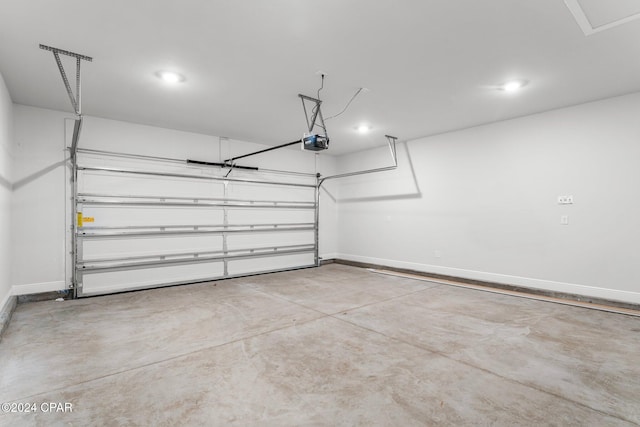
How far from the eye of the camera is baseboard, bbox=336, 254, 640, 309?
4129mm

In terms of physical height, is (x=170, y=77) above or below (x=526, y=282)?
above

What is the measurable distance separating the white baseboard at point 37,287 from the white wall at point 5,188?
266 millimetres

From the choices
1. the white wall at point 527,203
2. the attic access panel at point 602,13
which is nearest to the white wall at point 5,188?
the attic access panel at point 602,13

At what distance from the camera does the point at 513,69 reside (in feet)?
11.2

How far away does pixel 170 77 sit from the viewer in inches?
141

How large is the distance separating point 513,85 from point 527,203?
2.04 meters

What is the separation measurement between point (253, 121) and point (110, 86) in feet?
6.79

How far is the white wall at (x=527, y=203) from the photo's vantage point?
4.16m

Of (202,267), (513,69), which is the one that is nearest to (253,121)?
(202,267)

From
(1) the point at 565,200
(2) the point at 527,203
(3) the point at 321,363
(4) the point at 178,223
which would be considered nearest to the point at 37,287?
(4) the point at 178,223

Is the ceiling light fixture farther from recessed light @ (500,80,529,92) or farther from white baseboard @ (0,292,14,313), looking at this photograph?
white baseboard @ (0,292,14,313)

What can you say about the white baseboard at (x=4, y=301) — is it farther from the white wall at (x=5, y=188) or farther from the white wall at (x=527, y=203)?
the white wall at (x=527, y=203)

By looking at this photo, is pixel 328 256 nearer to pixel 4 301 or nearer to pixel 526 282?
pixel 526 282

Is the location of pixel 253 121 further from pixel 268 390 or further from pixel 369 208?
Result: pixel 268 390
